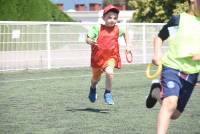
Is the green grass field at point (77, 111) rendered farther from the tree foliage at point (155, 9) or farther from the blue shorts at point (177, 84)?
the tree foliage at point (155, 9)

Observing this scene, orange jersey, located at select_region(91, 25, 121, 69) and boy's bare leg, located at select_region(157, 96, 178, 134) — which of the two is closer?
boy's bare leg, located at select_region(157, 96, 178, 134)

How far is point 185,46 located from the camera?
5555 millimetres

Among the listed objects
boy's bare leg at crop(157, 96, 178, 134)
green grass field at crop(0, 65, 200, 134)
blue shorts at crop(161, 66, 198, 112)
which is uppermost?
blue shorts at crop(161, 66, 198, 112)

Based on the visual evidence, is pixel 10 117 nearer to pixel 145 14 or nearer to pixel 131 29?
pixel 131 29

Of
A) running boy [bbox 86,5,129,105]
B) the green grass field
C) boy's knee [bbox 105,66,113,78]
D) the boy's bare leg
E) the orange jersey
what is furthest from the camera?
the orange jersey

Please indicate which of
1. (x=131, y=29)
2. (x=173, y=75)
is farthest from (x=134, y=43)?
(x=173, y=75)

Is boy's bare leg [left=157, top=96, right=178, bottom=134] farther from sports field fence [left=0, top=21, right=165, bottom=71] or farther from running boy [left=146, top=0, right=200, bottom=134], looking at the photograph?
sports field fence [left=0, top=21, right=165, bottom=71]

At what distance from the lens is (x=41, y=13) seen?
2538 centimetres

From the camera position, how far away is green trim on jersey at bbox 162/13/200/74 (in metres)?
5.54

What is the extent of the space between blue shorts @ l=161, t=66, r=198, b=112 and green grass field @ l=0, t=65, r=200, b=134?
134 cm

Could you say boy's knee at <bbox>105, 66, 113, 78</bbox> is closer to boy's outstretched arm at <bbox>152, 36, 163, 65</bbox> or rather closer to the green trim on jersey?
boy's outstretched arm at <bbox>152, 36, 163, 65</bbox>

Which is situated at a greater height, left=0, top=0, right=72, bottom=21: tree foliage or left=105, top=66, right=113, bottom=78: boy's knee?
left=0, top=0, right=72, bottom=21: tree foliage

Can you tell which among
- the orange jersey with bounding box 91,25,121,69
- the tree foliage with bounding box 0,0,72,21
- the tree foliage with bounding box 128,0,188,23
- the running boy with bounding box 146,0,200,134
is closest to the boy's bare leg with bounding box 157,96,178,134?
the running boy with bounding box 146,0,200,134

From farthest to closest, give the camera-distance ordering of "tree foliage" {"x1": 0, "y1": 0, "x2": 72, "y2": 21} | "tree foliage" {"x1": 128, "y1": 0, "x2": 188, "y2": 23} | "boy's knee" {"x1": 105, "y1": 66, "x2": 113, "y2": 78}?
"tree foliage" {"x1": 128, "y1": 0, "x2": 188, "y2": 23} → "tree foliage" {"x1": 0, "y1": 0, "x2": 72, "y2": 21} → "boy's knee" {"x1": 105, "y1": 66, "x2": 113, "y2": 78}
